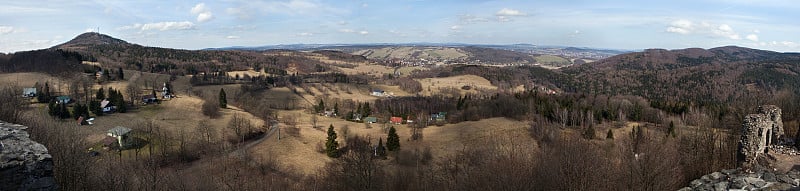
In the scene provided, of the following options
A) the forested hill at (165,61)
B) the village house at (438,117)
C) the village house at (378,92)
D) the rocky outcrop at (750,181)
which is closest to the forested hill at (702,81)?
the village house at (378,92)

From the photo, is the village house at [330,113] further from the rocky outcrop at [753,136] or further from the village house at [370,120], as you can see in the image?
the rocky outcrop at [753,136]

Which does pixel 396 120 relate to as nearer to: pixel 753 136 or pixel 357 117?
pixel 357 117

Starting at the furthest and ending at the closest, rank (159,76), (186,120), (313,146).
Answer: (159,76) < (186,120) < (313,146)

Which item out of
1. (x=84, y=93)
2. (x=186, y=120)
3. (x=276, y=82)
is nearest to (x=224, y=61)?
(x=276, y=82)

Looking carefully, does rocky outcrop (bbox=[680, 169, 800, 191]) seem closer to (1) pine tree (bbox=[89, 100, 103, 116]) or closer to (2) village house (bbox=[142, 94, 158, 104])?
(1) pine tree (bbox=[89, 100, 103, 116])

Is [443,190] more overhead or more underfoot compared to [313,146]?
more overhead

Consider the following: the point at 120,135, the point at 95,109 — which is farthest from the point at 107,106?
the point at 120,135

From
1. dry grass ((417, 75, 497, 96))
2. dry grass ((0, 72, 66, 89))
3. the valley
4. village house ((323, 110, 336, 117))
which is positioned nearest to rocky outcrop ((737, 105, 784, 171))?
the valley

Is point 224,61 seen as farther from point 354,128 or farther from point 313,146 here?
point 313,146
